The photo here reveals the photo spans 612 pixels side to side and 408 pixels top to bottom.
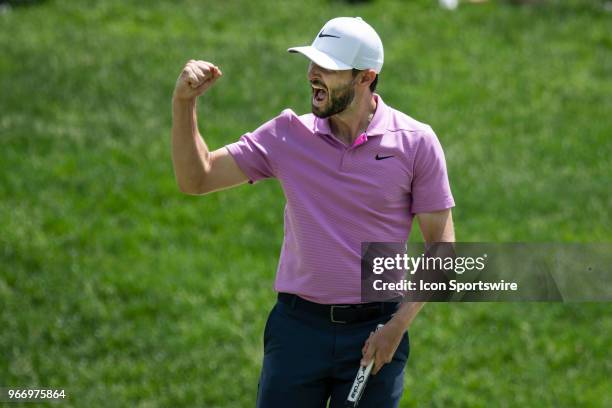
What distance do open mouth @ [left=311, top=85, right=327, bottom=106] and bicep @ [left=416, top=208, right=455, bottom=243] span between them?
579mm

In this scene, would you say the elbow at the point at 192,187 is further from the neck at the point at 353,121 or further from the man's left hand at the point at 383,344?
the man's left hand at the point at 383,344

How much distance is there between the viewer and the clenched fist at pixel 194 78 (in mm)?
4332

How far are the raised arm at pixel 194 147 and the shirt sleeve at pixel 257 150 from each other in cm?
3

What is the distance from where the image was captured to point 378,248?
4.51 metres

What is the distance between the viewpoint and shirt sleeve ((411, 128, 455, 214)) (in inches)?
175

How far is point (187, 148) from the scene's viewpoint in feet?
14.6

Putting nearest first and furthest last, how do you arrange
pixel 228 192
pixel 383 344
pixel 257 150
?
pixel 383 344
pixel 257 150
pixel 228 192

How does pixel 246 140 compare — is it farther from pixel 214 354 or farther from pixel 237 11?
pixel 237 11

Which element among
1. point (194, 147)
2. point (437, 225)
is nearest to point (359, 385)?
point (437, 225)

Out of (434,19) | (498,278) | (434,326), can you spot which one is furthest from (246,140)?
(434,19)

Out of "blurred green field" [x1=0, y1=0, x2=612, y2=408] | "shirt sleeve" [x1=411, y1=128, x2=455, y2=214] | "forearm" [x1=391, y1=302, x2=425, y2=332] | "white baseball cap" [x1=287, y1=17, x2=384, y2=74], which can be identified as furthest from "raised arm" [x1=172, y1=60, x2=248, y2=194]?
"blurred green field" [x1=0, y1=0, x2=612, y2=408]

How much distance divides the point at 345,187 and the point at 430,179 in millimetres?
→ 323

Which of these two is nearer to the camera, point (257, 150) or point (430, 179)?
point (430, 179)

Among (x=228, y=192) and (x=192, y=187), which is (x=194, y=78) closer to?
(x=192, y=187)
